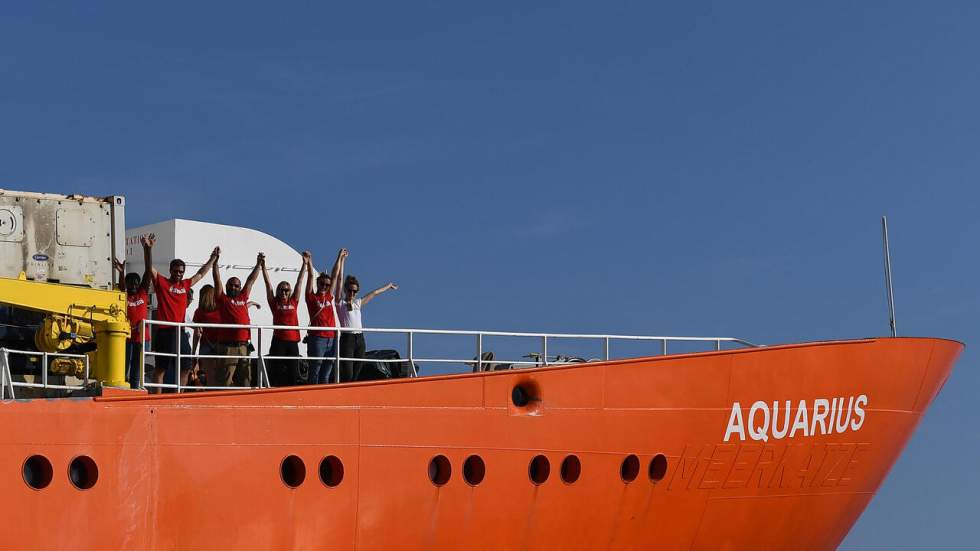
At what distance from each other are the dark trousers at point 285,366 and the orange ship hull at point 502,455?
1537mm

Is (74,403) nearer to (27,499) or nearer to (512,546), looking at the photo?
(27,499)

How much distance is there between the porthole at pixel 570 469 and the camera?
1692cm

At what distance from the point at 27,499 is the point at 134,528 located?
1.13 meters

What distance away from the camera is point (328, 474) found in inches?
604

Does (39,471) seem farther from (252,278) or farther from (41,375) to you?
(252,278)

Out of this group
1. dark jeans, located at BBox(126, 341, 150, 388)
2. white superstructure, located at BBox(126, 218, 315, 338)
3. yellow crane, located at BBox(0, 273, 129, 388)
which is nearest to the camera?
yellow crane, located at BBox(0, 273, 129, 388)

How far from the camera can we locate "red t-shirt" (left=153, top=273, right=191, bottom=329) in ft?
53.5

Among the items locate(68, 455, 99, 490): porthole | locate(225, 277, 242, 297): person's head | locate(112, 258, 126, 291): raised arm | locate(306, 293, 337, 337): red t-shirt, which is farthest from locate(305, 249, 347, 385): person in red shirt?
locate(68, 455, 99, 490): porthole

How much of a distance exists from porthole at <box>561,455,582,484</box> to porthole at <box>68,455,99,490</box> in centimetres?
559

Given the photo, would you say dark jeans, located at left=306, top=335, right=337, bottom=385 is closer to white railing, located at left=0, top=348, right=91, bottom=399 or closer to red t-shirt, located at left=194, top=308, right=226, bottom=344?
red t-shirt, located at left=194, top=308, right=226, bottom=344

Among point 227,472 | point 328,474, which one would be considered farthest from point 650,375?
point 227,472

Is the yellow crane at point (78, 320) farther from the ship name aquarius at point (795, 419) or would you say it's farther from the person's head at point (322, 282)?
the ship name aquarius at point (795, 419)

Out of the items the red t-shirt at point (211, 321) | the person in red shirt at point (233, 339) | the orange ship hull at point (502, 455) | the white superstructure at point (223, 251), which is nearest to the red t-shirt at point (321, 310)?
the person in red shirt at point (233, 339)

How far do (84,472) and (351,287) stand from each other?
5.02 metres
